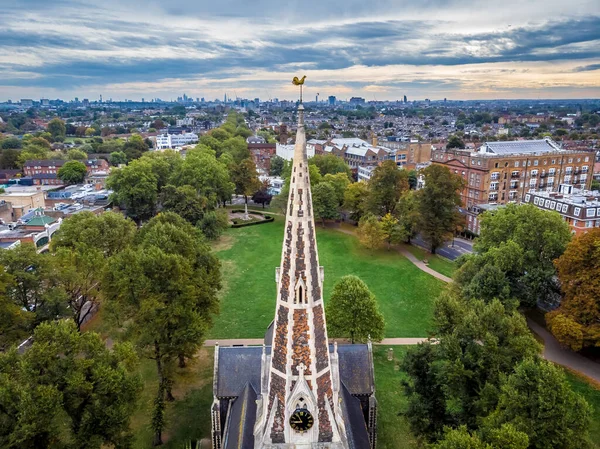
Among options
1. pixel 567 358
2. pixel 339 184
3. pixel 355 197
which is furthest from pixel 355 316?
pixel 339 184

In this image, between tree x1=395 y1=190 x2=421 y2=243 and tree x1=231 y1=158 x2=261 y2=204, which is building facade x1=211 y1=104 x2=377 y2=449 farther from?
tree x1=231 y1=158 x2=261 y2=204

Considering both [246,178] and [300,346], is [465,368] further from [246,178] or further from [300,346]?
[246,178]

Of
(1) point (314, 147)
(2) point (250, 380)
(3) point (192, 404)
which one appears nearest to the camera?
(2) point (250, 380)

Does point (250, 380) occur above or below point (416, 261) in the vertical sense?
above

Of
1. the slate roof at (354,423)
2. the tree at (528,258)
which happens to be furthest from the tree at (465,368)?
the tree at (528,258)

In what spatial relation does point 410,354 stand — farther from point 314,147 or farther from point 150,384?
point 314,147

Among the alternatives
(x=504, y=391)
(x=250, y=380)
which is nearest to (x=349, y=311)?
(x=250, y=380)

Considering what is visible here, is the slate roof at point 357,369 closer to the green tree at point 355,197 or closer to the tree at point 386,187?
the tree at point 386,187
